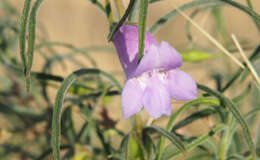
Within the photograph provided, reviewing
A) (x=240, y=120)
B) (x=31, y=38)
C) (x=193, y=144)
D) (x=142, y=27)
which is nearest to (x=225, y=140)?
(x=193, y=144)

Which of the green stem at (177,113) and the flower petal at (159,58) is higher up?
the flower petal at (159,58)

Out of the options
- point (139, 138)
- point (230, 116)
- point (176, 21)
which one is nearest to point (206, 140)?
point (230, 116)

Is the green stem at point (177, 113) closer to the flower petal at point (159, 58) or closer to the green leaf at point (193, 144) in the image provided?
the green leaf at point (193, 144)

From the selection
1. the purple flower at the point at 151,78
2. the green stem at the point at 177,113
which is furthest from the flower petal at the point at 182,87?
the green stem at the point at 177,113

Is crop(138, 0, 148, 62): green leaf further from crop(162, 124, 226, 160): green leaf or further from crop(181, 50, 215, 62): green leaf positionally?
crop(181, 50, 215, 62): green leaf

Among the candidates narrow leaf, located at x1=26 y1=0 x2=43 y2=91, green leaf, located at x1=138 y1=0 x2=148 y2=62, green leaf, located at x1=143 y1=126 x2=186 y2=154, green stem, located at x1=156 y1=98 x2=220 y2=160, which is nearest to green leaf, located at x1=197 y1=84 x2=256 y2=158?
green stem, located at x1=156 y1=98 x2=220 y2=160

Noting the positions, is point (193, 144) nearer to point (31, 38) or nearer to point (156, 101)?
point (156, 101)
